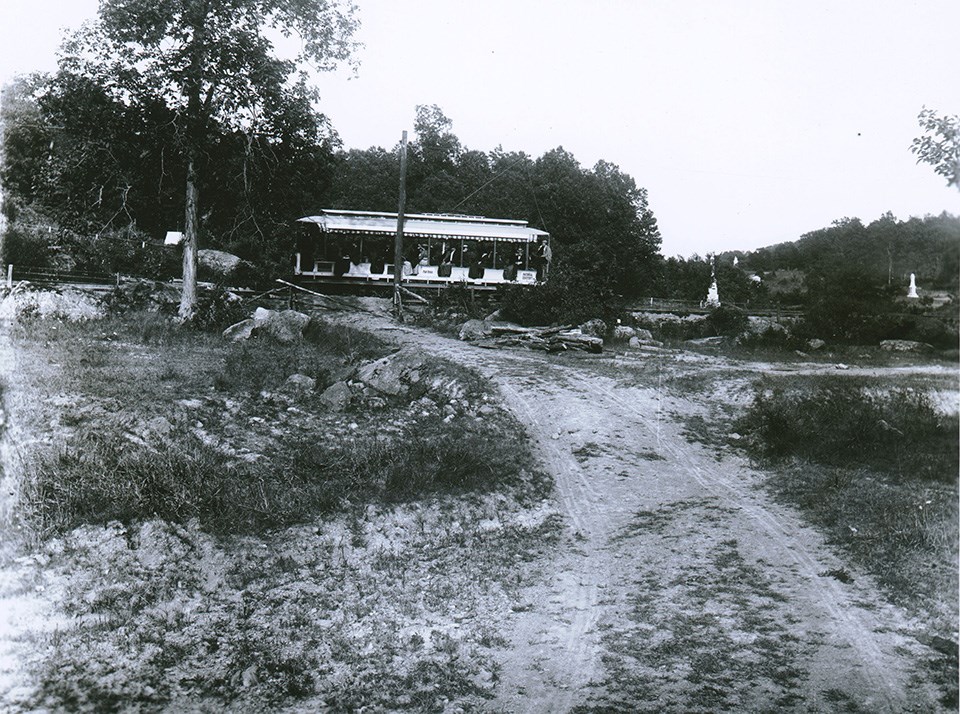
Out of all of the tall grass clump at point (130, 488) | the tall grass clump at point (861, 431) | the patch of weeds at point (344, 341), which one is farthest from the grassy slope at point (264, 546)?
the patch of weeds at point (344, 341)

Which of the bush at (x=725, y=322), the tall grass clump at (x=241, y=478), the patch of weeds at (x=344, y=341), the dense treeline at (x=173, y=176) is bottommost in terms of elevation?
the tall grass clump at (x=241, y=478)

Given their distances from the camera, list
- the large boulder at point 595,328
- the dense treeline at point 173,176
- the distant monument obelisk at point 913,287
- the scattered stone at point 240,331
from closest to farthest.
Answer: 1. the distant monument obelisk at point 913,287
2. the dense treeline at point 173,176
3. the scattered stone at point 240,331
4. the large boulder at point 595,328

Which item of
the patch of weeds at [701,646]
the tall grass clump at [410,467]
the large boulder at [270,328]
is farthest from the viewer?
the large boulder at [270,328]

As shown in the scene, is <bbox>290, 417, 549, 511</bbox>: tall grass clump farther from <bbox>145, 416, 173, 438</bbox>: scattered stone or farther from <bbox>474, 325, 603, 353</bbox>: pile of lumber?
<bbox>474, 325, 603, 353</bbox>: pile of lumber

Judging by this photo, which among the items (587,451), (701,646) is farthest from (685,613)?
(587,451)

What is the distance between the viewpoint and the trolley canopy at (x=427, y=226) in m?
27.0

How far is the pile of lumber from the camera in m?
17.6

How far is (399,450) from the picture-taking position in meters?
8.91

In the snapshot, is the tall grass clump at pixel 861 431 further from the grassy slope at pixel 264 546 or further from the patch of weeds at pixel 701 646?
the grassy slope at pixel 264 546

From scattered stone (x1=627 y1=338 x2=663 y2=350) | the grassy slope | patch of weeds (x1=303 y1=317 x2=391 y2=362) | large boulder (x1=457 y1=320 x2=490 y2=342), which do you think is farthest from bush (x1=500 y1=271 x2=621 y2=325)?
the grassy slope

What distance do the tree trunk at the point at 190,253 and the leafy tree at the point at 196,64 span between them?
1.26m

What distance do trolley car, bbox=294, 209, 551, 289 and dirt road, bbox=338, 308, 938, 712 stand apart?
18.2 metres

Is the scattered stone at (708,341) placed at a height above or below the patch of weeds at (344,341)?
above

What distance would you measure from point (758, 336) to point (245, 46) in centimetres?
1718
